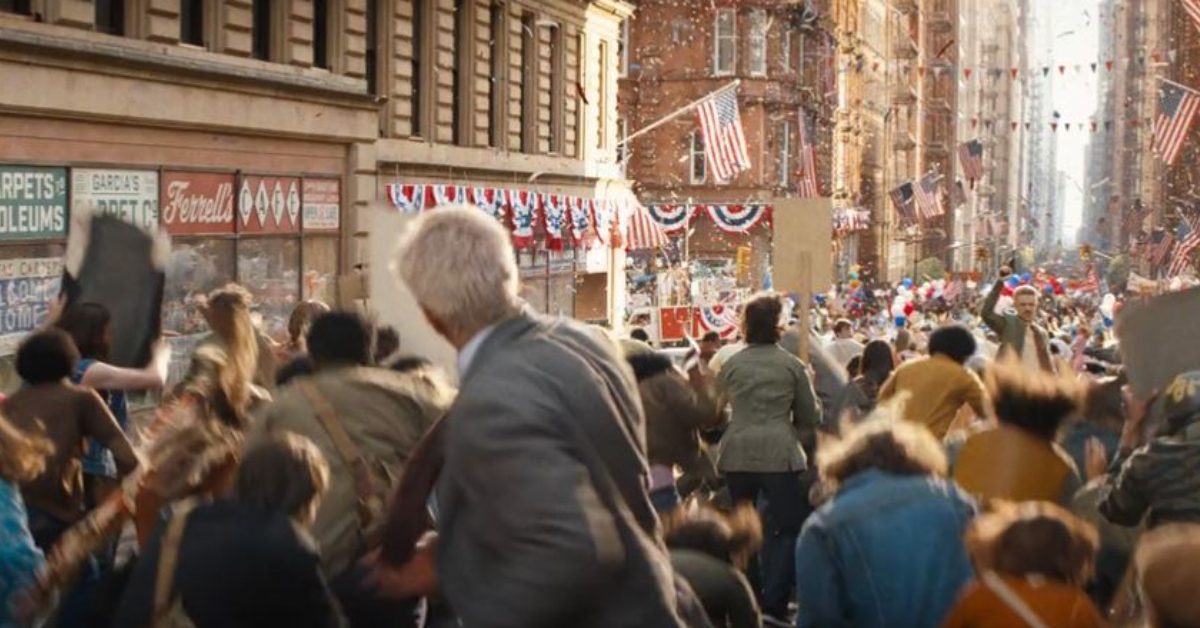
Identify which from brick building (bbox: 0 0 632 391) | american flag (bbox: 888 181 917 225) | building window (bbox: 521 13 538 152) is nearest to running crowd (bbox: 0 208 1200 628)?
brick building (bbox: 0 0 632 391)

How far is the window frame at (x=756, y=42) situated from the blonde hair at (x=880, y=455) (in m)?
57.9

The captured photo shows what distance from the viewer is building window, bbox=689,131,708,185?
62594mm

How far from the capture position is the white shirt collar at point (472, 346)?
4.46m

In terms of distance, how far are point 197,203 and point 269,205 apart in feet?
6.73

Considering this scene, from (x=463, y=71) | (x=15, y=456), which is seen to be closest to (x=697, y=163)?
(x=463, y=71)

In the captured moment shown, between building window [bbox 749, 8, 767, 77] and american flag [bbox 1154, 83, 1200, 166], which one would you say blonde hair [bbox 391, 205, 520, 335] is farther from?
building window [bbox 749, 8, 767, 77]

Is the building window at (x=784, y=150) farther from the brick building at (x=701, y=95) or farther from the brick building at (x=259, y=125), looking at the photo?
the brick building at (x=259, y=125)

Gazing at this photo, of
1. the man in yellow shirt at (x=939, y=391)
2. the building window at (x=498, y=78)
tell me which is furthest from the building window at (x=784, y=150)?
the man in yellow shirt at (x=939, y=391)

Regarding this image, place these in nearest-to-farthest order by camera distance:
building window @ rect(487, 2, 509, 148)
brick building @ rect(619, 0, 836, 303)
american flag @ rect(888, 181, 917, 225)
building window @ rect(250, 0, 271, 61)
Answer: building window @ rect(250, 0, 271, 61)
building window @ rect(487, 2, 509, 148)
brick building @ rect(619, 0, 836, 303)
american flag @ rect(888, 181, 917, 225)

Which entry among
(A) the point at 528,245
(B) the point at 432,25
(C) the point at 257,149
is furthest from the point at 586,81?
(C) the point at 257,149

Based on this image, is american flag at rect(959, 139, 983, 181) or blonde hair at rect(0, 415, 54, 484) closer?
blonde hair at rect(0, 415, 54, 484)

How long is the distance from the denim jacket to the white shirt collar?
186cm

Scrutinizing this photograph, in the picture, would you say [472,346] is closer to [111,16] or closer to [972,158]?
[111,16]

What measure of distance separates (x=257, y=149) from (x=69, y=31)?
4505 mm
